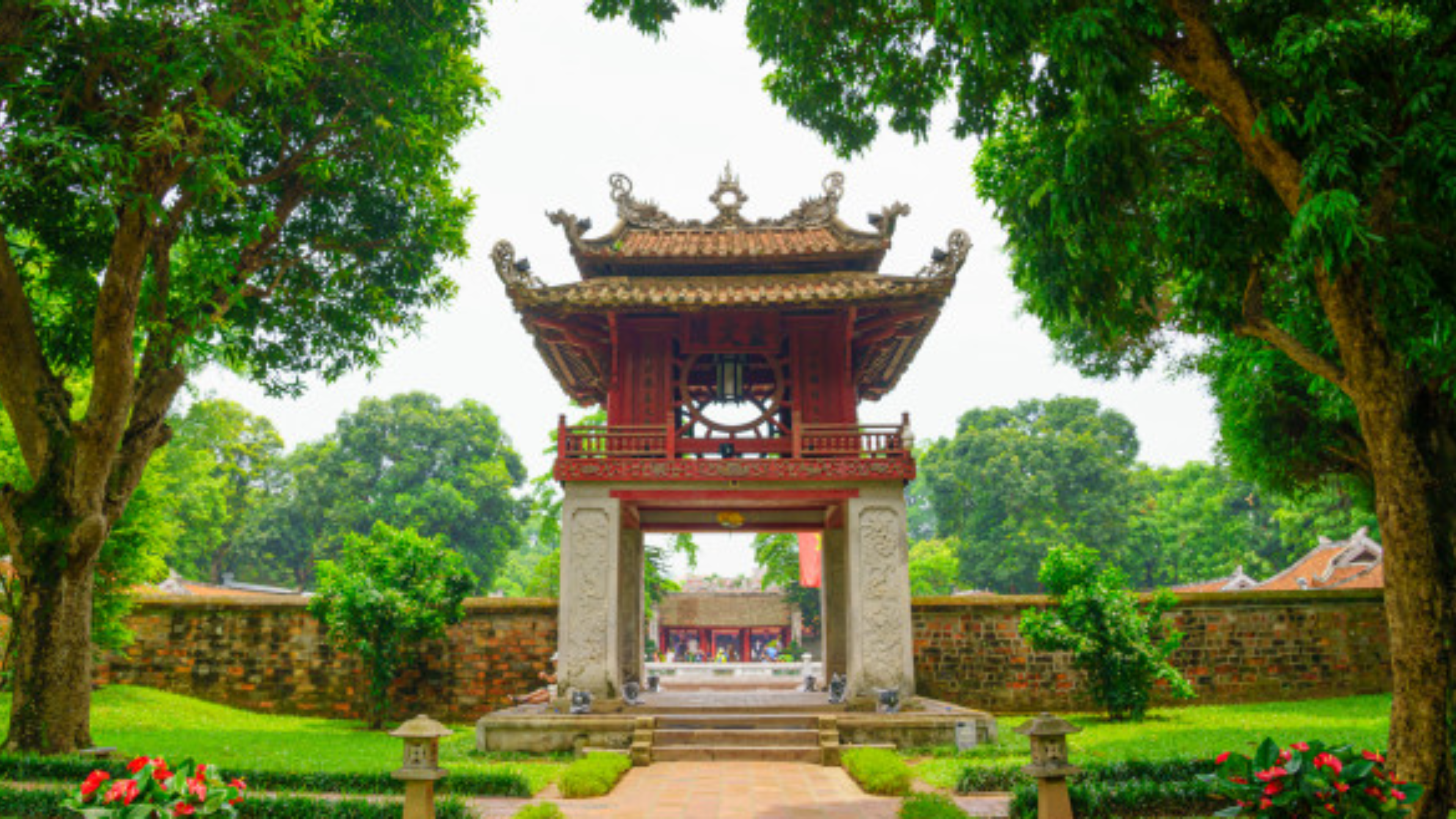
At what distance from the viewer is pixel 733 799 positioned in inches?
337

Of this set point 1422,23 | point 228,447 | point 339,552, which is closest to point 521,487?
point 339,552

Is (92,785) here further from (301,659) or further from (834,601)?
(301,659)

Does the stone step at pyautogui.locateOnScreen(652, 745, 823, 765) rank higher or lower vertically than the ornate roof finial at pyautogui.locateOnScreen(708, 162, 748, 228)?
lower

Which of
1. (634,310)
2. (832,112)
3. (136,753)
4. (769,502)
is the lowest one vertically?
(136,753)

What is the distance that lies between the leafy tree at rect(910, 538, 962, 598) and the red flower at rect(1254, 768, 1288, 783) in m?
27.3

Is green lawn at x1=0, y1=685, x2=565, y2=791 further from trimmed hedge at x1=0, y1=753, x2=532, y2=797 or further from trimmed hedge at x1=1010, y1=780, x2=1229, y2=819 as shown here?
trimmed hedge at x1=1010, y1=780, x2=1229, y2=819

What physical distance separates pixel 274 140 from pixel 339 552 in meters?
32.4

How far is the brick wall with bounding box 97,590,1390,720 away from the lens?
54.4 feet

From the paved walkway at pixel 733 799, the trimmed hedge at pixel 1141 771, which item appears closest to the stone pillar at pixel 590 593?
the paved walkway at pixel 733 799

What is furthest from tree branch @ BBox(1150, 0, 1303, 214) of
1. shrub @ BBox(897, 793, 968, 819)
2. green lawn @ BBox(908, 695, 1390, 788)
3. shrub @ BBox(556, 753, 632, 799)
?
shrub @ BBox(556, 753, 632, 799)

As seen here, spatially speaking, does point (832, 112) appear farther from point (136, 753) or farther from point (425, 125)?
point (136, 753)

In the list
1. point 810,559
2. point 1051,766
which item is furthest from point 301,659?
point 1051,766

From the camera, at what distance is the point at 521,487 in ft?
150

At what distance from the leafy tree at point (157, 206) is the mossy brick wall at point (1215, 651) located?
1155 centimetres
